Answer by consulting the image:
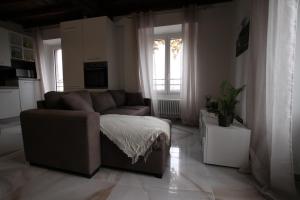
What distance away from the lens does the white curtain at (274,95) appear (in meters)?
1.32

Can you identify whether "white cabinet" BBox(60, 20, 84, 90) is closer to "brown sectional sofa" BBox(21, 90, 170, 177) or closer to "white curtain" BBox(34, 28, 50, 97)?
"white curtain" BBox(34, 28, 50, 97)

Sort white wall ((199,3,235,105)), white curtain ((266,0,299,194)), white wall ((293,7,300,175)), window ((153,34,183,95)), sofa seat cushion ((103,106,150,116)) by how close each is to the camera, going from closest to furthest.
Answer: white curtain ((266,0,299,194)) → white wall ((293,7,300,175)) → sofa seat cushion ((103,106,150,116)) → white wall ((199,3,235,105)) → window ((153,34,183,95))

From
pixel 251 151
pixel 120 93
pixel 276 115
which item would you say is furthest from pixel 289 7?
pixel 120 93

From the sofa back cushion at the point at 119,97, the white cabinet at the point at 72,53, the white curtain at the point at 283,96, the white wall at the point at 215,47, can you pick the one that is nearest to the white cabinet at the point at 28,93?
the white cabinet at the point at 72,53

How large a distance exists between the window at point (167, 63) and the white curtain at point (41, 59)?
3.45m

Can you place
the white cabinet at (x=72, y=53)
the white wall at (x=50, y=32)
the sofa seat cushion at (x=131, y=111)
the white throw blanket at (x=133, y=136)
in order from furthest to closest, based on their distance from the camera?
the white wall at (x=50, y=32) < the white cabinet at (x=72, y=53) < the sofa seat cushion at (x=131, y=111) < the white throw blanket at (x=133, y=136)

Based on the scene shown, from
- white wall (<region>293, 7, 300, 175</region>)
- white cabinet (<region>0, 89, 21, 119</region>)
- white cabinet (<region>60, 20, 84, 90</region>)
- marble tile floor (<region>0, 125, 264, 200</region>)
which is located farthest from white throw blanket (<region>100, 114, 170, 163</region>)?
white cabinet (<region>0, 89, 21, 119</region>)

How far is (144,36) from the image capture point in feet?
12.4

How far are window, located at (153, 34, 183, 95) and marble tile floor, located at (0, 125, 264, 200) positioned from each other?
2.43 meters

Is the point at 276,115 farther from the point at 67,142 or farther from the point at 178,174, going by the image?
the point at 67,142

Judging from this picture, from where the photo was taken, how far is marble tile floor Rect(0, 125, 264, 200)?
4.58 ft

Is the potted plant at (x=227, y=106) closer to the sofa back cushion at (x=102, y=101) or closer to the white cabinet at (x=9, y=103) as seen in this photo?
the sofa back cushion at (x=102, y=101)

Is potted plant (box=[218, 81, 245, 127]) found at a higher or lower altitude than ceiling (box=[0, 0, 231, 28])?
lower

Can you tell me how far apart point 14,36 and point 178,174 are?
5.47 metres
